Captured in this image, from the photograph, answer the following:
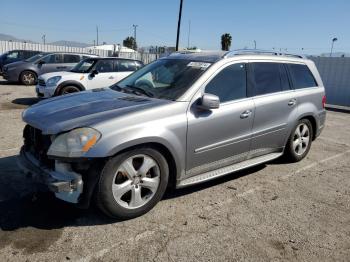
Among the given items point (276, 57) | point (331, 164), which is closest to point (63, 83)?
point (276, 57)

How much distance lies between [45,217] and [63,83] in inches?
273

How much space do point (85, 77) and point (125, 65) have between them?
1495mm

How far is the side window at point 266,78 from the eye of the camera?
477cm

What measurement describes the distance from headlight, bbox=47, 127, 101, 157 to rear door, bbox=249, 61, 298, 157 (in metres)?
2.29

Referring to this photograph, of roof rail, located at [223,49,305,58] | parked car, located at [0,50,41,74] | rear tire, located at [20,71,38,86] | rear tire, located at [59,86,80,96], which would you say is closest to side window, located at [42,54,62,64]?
rear tire, located at [20,71,38,86]

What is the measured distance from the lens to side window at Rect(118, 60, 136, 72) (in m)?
10.9

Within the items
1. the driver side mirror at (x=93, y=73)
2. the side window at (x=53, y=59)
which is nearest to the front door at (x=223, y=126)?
the driver side mirror at (x=93, y=73)

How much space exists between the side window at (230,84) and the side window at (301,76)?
1281mm

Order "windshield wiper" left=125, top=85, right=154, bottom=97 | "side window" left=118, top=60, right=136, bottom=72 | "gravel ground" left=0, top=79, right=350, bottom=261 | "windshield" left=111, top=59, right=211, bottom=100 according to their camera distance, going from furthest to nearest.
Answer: "side window" left=118, top=60, right=136, bottom=72
"windshield wiper" left=125, top=85, right=154, bottom=97
"windshield" left=111, top=59, right=211, bottom=100
"gravel ground" left=0, top=79, right=350, bottom=261

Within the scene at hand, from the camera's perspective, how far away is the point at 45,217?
3555 millimetres

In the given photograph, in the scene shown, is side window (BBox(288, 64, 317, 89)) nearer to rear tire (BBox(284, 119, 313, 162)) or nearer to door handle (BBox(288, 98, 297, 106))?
door handle (BBox(288, 98, 297, 106))

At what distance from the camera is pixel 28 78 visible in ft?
51.9

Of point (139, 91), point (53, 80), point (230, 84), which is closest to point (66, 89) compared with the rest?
point (53, 80)

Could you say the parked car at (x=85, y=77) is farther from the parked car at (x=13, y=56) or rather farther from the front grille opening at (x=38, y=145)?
the parked car at (x=13, y=56)
